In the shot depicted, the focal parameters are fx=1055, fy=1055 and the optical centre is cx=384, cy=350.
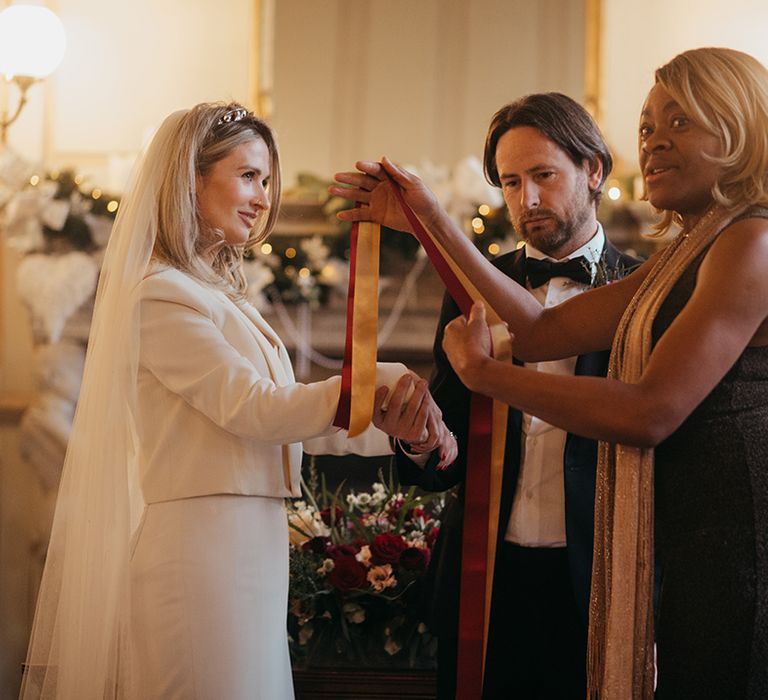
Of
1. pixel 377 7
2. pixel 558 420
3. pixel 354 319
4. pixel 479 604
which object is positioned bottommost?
pixel 479 604

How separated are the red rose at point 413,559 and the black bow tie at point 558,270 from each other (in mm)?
849

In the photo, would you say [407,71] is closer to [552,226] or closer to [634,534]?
[552,226]

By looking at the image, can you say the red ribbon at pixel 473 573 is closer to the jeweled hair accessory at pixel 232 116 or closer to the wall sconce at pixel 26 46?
the jeweled hair accessory at pixel 232 116

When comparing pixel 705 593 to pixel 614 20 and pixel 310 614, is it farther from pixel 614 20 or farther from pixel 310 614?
pixel 614 20

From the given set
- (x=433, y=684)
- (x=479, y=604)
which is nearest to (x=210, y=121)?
(x=479, y=604)

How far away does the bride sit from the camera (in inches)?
82.3

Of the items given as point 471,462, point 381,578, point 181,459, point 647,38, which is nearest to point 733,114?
point 471,462

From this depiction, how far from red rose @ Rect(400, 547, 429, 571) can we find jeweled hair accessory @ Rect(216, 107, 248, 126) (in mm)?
1251

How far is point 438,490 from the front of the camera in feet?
8.00

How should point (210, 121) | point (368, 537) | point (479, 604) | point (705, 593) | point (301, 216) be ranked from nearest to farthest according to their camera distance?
1. point (705, 593)
2. point (479, 604)
3. point (210, 121)
4. point (368, 537)
5. point (301, 216)

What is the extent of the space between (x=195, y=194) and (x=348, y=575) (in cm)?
113

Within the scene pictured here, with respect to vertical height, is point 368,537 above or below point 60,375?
below

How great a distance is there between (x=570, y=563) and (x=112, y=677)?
98 cm

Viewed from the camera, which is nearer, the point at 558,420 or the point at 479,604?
the point at 558,420
